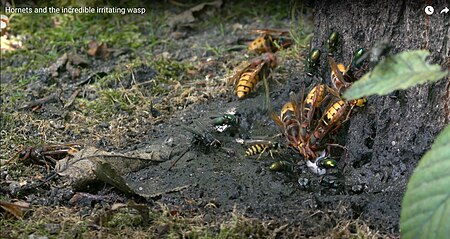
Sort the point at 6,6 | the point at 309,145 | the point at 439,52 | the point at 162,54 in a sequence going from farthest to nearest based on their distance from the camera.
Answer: the point at 6,6 → the point at 162,54 → the point at 309,145 → the point at 439,52

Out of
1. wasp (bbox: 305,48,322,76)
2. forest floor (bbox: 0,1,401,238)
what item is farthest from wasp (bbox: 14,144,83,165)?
wasp (bbox: 305,48,322,76)

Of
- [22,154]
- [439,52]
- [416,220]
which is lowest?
[22,154]

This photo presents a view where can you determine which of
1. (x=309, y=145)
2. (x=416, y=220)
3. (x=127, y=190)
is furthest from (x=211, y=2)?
(x=416, y=220)

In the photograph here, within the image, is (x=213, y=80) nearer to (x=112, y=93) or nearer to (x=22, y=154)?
(x=112, y=93)

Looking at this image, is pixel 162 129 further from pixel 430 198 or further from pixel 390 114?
pixel 430 198

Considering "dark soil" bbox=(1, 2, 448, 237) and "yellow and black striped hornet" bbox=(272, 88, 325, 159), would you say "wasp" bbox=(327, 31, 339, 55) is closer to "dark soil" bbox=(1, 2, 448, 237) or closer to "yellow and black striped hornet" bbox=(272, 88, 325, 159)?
"yellow and black striped hornet" bbox=(272, 88, 325, 159)

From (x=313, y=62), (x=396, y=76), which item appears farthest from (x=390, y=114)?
(x=396, y=76)
